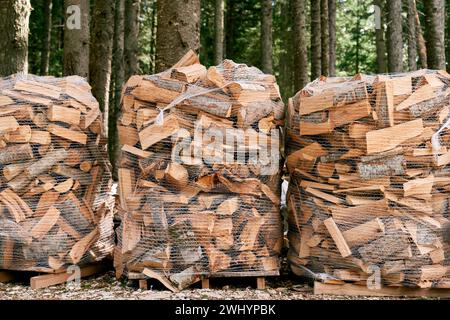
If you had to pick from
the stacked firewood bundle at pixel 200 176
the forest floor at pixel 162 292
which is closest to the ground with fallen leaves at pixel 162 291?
the forest floor at pixel 162 292

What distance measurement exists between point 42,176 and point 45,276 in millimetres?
897

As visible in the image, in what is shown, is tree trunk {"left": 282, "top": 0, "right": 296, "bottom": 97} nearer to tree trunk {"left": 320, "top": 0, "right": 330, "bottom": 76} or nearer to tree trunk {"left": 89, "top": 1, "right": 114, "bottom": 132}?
tree trunk {"left": 320, "top": 0, "right": 330, "bottom": 76}

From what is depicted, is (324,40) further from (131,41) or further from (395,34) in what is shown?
(131,41)

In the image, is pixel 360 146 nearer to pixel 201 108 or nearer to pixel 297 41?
pixel 201 108

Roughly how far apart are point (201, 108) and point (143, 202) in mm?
968

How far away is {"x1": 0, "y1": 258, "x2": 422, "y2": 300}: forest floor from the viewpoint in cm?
435

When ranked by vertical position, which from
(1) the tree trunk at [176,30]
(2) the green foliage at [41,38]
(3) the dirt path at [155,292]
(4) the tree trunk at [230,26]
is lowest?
(3) the dirt path at [155,292]

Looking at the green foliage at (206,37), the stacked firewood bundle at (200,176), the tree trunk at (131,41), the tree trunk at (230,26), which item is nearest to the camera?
the stacked firewood bundle at (200,176)

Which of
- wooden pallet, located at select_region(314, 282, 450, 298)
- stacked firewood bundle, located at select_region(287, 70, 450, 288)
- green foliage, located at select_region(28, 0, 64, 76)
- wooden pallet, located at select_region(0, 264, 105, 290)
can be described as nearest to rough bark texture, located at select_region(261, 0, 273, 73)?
green foliage, located at select_region(28, 0, 64, 76)

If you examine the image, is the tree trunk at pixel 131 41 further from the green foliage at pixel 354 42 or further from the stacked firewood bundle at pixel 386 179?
the green foliage at pixel 354 42

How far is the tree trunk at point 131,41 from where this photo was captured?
1278 centimetres

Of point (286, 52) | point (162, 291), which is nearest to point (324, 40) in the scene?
point (286, 52)

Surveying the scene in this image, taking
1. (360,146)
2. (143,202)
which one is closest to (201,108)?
(143,202)

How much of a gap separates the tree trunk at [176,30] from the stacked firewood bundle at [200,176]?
1138 mm
